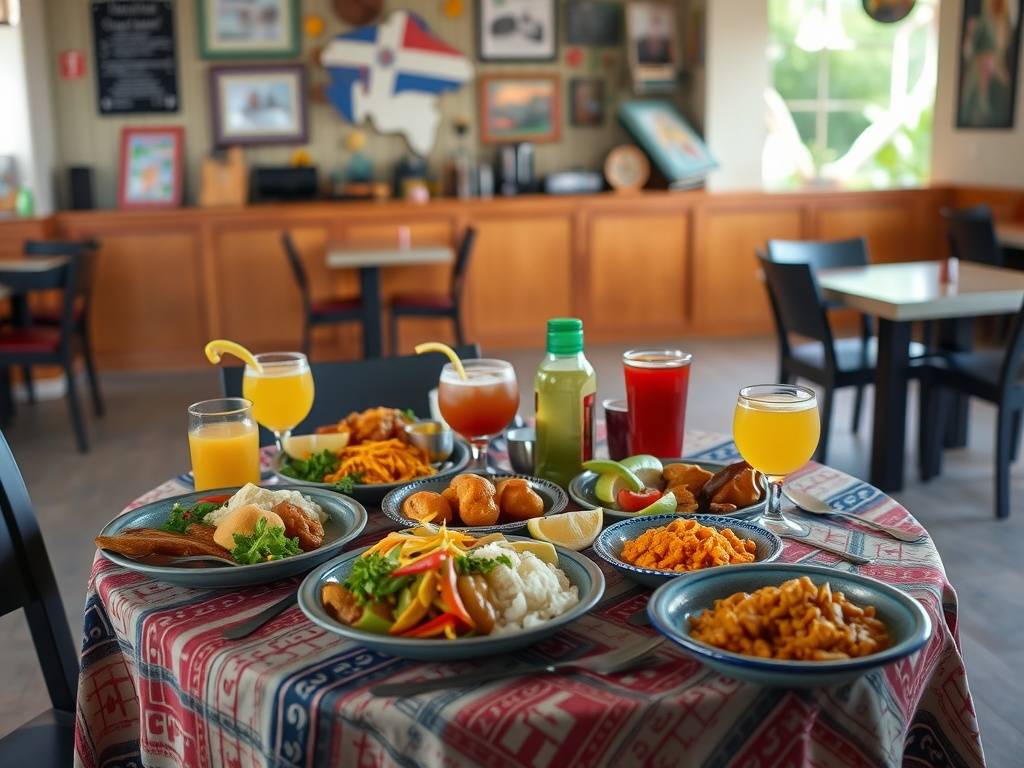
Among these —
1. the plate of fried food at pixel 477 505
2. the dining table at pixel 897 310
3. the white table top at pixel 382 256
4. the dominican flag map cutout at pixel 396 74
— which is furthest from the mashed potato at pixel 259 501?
the dominican flag map cutout at pixel 396 74

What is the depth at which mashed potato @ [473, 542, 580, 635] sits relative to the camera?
3.74ft

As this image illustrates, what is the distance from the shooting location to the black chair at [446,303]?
6062 millimetres

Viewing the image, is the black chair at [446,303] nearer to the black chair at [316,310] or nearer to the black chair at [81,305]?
the black chair at [316,310]

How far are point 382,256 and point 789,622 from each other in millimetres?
4856

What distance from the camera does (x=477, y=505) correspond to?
56.9 inches

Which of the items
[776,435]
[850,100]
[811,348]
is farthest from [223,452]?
[850,100]

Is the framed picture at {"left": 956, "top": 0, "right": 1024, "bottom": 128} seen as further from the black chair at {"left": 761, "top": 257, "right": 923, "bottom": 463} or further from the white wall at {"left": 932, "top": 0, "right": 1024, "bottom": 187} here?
the black chair at {"left": 761, "top": 257, "right": 923, "bottom": 463}

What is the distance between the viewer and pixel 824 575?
121 cm

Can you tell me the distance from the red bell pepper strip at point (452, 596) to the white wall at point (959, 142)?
6.38m

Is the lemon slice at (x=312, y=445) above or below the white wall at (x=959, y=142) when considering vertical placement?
below

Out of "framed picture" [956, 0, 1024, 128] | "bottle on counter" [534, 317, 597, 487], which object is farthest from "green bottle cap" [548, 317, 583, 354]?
"framed picture" [956, 0, 1024, 128]

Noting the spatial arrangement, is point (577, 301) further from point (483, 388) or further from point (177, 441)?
point (483, 388)

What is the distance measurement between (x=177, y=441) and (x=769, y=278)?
2835mm

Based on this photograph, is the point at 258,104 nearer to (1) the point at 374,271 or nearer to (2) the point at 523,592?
(1) the point at 374,271
